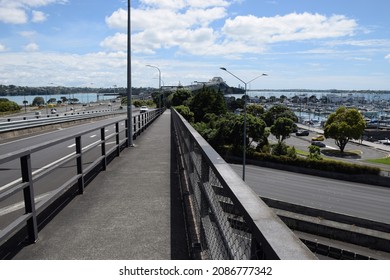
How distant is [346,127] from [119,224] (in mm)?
52868

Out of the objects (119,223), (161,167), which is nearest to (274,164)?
(161,167)

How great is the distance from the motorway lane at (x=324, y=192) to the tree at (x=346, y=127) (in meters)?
18.7

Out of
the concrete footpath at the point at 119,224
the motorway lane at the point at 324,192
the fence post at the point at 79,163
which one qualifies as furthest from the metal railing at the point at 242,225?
the motorway lane at the point at 324,192

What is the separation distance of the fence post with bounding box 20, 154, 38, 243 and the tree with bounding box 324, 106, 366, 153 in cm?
5382

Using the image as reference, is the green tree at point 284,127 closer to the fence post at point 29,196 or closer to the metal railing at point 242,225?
the fence post at point 29,196

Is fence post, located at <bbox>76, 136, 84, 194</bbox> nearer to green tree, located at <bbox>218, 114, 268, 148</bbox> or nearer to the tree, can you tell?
green tree, located at <bbox>218, 114, 268, 148</bbox>

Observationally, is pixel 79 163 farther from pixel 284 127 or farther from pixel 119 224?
pixel 284 127

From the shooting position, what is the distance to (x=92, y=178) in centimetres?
735

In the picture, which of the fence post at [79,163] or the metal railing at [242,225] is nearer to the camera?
the metal railing at [242,225]

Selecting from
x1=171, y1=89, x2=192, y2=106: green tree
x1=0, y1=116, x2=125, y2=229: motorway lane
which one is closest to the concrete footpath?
x1=0, y1=116, x2=125, y2=229: motorway lane

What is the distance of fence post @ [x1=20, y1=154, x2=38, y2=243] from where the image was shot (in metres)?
3.96

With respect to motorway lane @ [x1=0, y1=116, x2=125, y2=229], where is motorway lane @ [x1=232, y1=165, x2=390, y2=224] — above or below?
below

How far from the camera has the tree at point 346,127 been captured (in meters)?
51.5

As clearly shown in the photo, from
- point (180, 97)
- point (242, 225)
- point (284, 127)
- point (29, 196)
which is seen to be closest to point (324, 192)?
point (284, 127)
